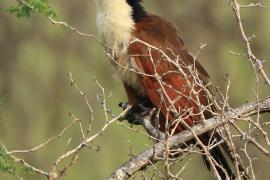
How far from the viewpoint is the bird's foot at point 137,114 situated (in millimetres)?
4750

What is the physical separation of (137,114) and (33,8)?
1353 mm

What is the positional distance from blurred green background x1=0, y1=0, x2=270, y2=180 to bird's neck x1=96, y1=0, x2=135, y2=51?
3.78 meters

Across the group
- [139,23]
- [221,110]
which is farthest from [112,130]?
[221,110]

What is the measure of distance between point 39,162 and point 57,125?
1.59 ft

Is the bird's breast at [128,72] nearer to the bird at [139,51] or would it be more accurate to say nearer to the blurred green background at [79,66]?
the bird at [139,51]

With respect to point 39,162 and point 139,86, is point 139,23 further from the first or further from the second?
point 39,162

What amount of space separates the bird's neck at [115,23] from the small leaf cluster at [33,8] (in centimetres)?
115

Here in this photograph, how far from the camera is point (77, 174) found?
11305mm

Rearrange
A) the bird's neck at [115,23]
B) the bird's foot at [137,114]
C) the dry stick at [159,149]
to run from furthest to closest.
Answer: the bird's neck at [115,23]
the bird's foot at [137,114]
the dry stick at [159,149]

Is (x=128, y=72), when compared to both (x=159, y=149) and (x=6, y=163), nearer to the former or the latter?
(x=159, y=149)

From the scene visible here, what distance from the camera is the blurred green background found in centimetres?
943

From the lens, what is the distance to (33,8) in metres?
3.65

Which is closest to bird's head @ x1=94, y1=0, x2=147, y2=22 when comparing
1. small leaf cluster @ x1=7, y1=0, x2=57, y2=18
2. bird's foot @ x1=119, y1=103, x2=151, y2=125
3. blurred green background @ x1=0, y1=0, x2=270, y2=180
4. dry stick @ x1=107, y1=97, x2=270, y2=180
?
bird's foot @ x1=119, y1=103, x2=151, y2=125

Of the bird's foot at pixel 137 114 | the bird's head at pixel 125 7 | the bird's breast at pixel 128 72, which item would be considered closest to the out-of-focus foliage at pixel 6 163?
the bird's foot at pixel 137 114
